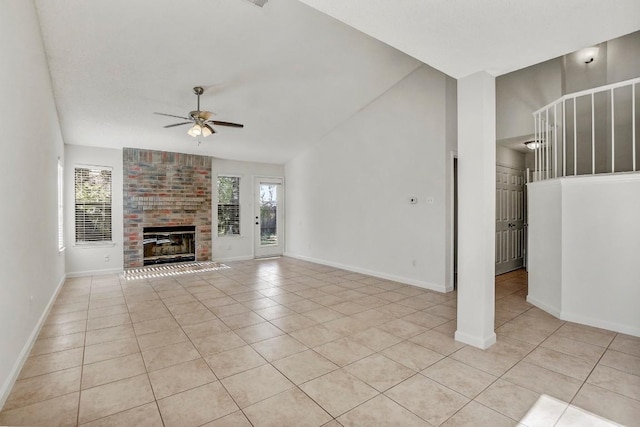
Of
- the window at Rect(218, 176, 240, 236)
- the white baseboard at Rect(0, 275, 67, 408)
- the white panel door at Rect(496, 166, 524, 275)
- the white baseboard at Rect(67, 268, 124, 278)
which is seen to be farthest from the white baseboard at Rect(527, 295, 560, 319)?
the white baseboard at Rect(67, 268, 124, 278)

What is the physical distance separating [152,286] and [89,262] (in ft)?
6.40

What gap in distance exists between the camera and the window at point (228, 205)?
306 inches

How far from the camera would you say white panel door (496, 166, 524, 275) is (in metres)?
5.89

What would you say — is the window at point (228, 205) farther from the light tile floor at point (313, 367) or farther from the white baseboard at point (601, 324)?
the white baseboard at point (601, 324)

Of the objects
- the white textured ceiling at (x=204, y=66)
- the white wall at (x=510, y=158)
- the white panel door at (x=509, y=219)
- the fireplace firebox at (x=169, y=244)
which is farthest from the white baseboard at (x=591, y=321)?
the fireplace firebox at (x=169, y=244)

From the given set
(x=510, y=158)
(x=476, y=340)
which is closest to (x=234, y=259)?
(x=476, y=340)

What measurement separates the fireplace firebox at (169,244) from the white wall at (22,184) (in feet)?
A: 9.56

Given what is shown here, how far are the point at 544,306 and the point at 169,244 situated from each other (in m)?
7.01

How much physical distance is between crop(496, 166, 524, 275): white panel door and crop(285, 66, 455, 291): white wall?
1744 millimetres

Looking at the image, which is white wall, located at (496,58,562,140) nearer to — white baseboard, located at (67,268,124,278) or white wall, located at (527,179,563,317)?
white wall, located at (527,179,563,317)

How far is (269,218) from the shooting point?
27.9 feet

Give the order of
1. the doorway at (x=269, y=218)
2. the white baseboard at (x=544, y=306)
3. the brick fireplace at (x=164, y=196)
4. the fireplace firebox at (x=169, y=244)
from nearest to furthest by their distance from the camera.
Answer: the white baseboard at (x=544, y=306) → the brick fireplace at (x=164, y=196) → the fireplace firebox at (x=169, y=244) → the doorway at (x=269, y=218)

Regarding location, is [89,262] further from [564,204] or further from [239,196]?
[564,204]

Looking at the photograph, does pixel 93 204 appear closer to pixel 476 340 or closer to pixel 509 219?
pixel 476 340
